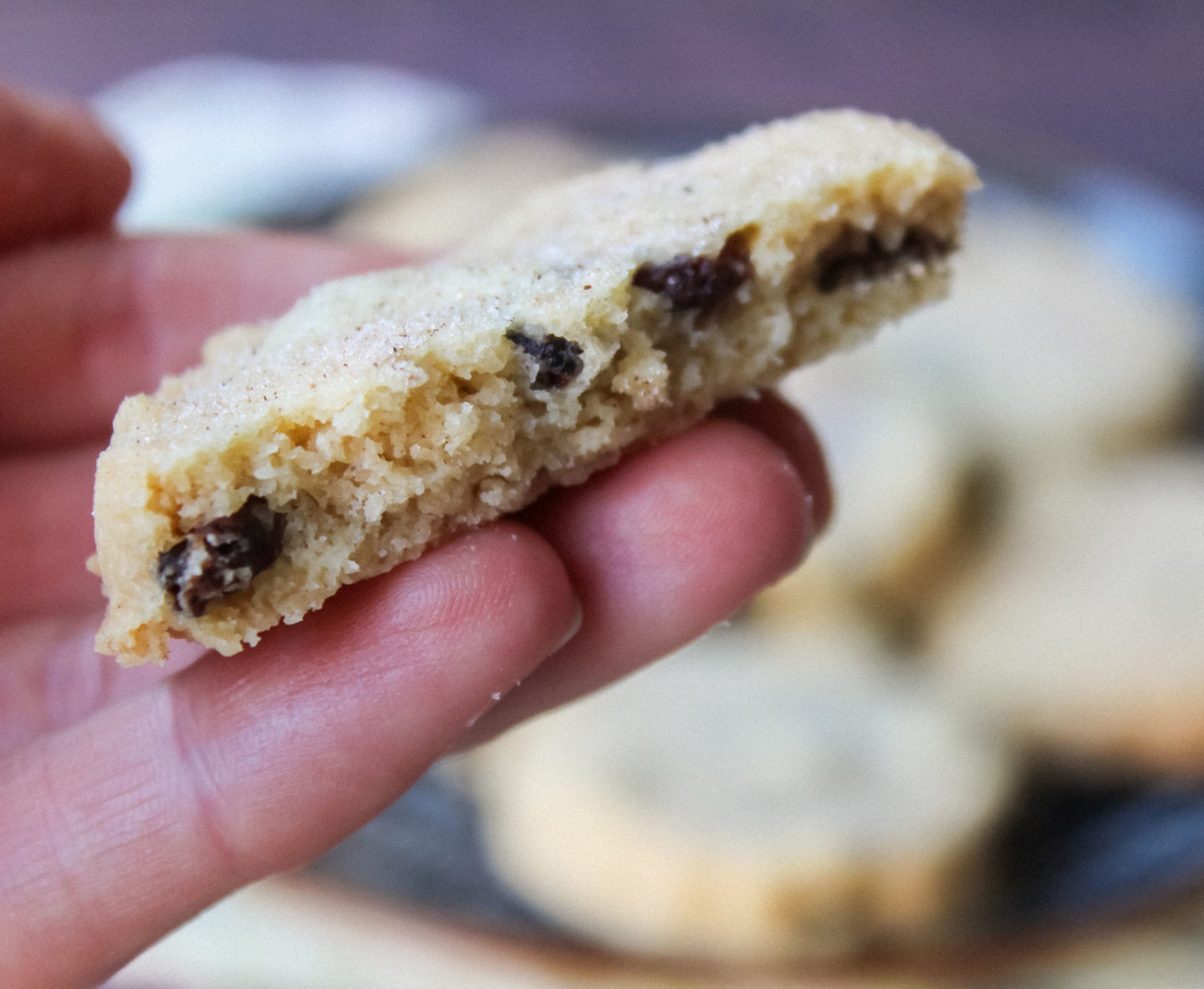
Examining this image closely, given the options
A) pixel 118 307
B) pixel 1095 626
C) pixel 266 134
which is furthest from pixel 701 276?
pixel 266 134

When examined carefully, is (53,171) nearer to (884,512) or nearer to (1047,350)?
(884,512)

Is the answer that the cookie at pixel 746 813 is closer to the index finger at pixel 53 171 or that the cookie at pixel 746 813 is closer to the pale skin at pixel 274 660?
the pale skin at pixel 274 660

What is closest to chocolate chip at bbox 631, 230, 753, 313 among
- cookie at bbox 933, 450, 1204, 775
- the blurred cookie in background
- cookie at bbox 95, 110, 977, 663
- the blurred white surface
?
cookie at bbox 95, 110, 977, 663

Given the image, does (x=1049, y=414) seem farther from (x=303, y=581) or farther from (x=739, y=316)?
(x=303, y=581)

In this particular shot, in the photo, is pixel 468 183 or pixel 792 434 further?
pixel 468 183

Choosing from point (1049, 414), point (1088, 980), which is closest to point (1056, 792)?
point (1088, 980)
